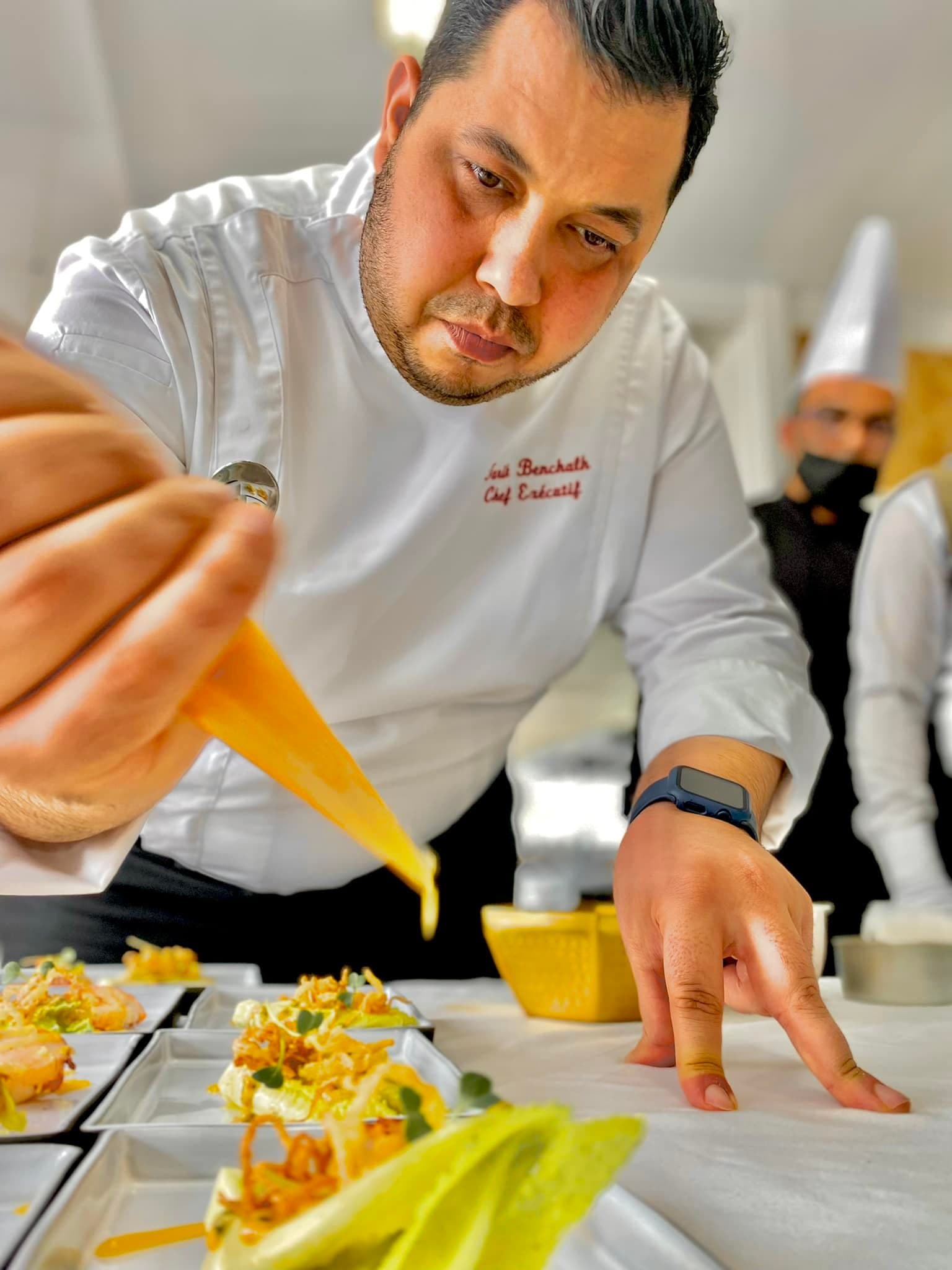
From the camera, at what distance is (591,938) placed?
655 mm

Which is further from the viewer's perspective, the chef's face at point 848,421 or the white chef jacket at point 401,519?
the chef's face at point 848,421

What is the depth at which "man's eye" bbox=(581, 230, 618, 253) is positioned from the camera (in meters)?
0.47

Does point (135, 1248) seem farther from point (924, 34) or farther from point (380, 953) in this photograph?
point (924, 34)

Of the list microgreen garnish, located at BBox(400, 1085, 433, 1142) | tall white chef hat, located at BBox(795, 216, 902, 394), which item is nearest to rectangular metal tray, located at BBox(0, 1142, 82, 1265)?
microgreen garnish, located at BBox(400, 1085, 433, 1142)

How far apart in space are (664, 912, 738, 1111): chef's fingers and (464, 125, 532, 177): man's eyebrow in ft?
1.21

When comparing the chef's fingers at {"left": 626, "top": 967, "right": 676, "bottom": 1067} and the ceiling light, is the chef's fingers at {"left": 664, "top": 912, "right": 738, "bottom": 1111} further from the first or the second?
the ceiling light

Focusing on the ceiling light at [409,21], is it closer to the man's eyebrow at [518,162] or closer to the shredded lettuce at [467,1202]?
the man's eyebrow at [518,162]

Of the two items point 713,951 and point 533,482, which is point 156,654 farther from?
point 533,482

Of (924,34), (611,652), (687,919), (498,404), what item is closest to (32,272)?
(498,404)

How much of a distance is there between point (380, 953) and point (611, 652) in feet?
Answer: 1.05

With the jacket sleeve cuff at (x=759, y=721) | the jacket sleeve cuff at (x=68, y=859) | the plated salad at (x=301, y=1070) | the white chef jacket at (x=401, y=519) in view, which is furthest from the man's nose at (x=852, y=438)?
the jacket sleeve cuff at (x=68, y=859)

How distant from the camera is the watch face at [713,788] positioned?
0.61m

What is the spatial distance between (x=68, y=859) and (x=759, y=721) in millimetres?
450

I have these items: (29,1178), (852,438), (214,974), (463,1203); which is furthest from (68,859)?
(852,438)
